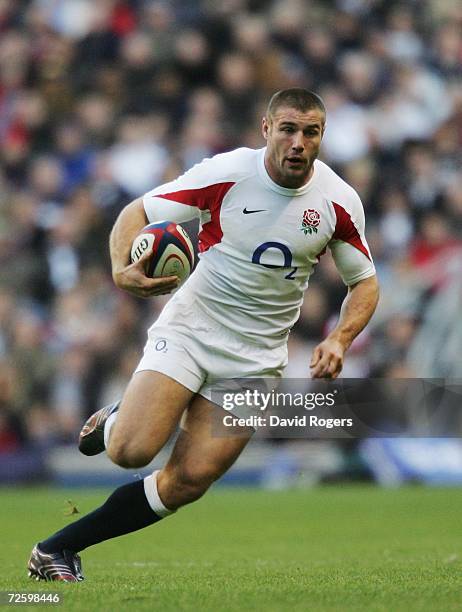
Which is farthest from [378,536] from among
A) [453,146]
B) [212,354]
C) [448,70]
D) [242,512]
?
[448,70]

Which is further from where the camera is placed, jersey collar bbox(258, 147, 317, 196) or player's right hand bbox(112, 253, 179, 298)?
jersey collar bbox(258, 147, 317, 196)

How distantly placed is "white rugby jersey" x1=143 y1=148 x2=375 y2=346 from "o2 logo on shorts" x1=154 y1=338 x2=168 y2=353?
11.1 inches

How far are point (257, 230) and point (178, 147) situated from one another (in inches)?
314

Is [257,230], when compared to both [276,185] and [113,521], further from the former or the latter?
[113,521]

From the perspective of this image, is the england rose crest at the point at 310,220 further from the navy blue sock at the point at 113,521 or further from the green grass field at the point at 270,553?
the green grass field at the point at 270,553

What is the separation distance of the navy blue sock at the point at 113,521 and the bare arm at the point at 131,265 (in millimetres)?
1046

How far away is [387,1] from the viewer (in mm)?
15523

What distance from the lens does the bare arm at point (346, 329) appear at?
18.2ft

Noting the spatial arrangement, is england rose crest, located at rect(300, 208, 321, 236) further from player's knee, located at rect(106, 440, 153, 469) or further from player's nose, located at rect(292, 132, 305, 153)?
player's knee, located at rect(106, 440, 153, 469)

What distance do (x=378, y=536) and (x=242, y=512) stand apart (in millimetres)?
2208

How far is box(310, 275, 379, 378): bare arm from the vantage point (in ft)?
18.2

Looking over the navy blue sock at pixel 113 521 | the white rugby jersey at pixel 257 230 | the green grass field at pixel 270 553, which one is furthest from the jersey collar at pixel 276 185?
the green grass field at pixel 270 553

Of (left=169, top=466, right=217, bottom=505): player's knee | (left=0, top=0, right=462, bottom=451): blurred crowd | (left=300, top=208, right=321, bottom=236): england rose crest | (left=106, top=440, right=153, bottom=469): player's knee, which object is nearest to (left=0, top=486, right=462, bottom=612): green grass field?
(left=169, top=466, right=217, bottom=505): player's knee

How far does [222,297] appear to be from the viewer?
622 cm
